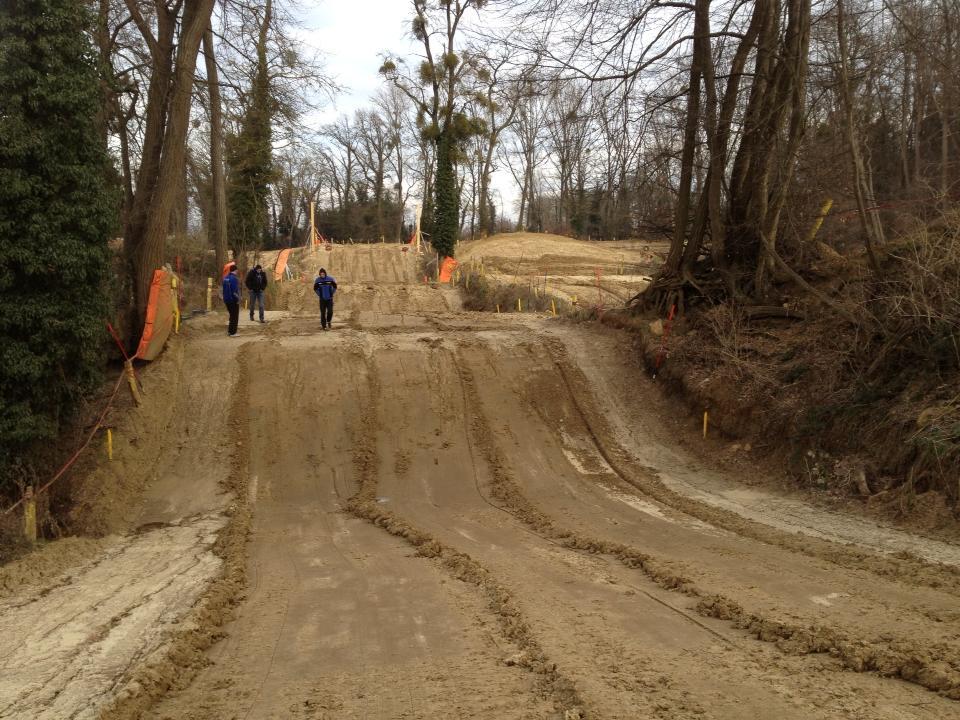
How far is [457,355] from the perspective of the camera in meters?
16.0

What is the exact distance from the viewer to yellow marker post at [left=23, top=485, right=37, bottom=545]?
8914mm

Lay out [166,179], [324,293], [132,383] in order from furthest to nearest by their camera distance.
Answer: [324,293] → [166,179] → [132,383]

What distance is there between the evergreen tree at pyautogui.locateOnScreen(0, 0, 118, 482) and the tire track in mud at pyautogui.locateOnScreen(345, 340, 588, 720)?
4416 millimetres

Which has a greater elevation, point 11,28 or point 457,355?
point 11,28

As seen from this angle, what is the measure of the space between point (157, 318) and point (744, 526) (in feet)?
35.9

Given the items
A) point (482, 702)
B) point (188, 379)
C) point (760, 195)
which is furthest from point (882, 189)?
point (482, 702)

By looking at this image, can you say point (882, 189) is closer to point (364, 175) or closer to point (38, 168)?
point (38, 168)

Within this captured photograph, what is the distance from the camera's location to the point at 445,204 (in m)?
38.8

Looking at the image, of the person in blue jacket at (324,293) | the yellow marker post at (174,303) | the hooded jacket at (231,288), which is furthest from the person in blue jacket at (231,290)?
the person in blue jacket at (324,293)

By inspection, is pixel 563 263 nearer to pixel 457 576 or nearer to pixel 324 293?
pixel 324 293

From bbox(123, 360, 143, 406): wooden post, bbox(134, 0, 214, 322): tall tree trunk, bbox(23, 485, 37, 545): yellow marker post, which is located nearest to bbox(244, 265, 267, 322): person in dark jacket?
bbox(134, 0, 214, 322): tall tree trunk

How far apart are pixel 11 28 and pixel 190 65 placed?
4160 mm

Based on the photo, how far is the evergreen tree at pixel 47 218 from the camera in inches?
398

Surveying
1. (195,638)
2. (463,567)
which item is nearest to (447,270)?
(463,567)
